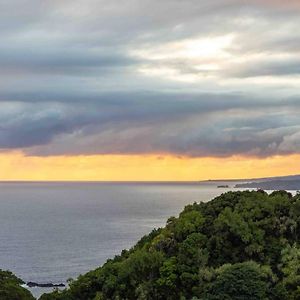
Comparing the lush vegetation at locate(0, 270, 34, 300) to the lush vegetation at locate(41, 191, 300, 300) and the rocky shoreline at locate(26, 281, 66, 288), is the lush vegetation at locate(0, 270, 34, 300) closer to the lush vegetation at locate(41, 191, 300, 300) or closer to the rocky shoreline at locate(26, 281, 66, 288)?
the lush vegetation at locate(41, 191, 300, 300)

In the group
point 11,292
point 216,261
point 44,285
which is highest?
point 216,261

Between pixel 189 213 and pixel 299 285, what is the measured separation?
60.1 ft

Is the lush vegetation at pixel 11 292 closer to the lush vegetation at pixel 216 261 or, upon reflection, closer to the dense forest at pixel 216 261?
the lush vegetation at pixel 216 261

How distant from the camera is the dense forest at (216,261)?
5381 centimetres

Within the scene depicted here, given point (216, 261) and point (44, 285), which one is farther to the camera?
point (44, 285)

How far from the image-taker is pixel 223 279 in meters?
53.2

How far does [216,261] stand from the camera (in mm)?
60781

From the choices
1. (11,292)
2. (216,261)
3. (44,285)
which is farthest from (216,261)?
(44,285)

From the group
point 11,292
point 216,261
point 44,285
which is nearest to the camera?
point 11,292

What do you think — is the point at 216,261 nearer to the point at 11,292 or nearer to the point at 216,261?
the point at 216,261

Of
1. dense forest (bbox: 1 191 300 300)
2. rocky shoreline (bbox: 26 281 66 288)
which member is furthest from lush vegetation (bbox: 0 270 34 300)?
rocky shoreline (bbox: 26 281 66 288)

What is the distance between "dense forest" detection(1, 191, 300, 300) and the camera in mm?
53812

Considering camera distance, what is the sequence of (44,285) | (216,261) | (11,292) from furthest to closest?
(44,285), (216,261), (11,292)

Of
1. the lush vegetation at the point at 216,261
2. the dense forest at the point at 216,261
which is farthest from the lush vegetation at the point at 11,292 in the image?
the dense forest at the point at 216,261
